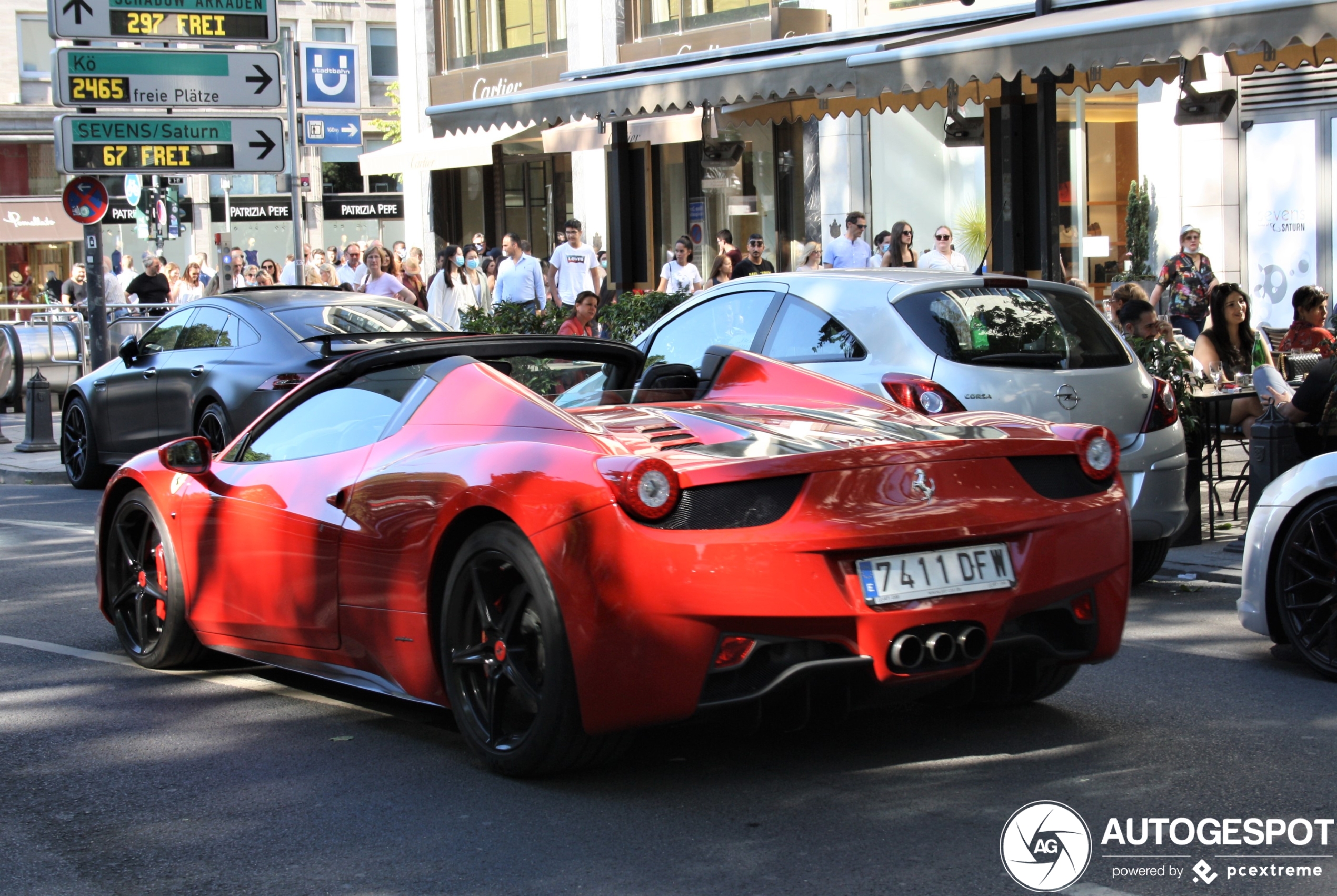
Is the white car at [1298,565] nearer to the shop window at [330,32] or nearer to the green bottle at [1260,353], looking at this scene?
the green bottle at [1260,353]

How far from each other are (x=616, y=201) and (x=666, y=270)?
3.31 metres

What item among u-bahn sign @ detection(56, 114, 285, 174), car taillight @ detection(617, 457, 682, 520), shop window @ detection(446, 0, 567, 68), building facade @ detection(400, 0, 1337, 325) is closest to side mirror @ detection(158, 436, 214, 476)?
car taillight @ detection(617, 457, 682, 520)

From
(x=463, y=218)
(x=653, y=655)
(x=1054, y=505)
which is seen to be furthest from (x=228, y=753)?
(x=463, y=218)

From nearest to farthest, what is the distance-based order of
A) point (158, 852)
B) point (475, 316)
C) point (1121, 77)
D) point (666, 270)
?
1. point (158, 852)
2. point (1121, 77)
3. point (475, 316)
4. point (666, 270)

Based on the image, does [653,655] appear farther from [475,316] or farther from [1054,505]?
[475,316]

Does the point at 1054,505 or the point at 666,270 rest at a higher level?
the point at 666,270

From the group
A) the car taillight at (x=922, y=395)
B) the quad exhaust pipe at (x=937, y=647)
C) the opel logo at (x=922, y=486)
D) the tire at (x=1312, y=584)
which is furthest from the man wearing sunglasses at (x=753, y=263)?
the quad exhaust pipe at (x=937, y=647)

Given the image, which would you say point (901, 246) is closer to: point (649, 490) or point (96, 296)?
point (96, 296)

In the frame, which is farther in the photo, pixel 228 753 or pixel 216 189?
pixel 216 189

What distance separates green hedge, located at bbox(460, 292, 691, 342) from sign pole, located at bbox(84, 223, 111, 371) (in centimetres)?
405

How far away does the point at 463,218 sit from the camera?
112 ft

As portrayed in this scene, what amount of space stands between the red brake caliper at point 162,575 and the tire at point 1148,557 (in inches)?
185

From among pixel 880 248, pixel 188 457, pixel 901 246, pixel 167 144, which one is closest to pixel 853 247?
pixel 880 248

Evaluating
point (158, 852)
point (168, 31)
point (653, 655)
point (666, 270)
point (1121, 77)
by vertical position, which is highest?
point (168, 31)
